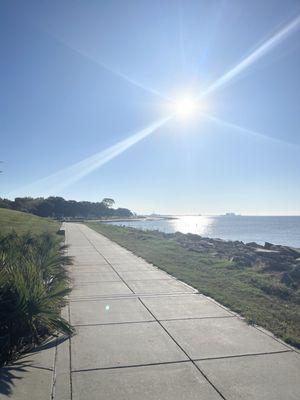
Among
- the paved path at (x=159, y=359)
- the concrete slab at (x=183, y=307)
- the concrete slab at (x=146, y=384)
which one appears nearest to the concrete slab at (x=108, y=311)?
the paved path at (x=159, y=359)

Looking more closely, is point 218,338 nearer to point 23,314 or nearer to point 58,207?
point 23,314

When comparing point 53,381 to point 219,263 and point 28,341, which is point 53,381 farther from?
point 219,263

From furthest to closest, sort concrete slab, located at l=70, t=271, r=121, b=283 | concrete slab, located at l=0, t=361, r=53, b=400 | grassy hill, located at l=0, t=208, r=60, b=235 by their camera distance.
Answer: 1. grassy hill, located at l=0, t=208, r=60, b=235
2. concrete slab, located at l=70, t=271, r=121, b=283
3. concrete slab, located at l=0, t=361, r=53, b=400

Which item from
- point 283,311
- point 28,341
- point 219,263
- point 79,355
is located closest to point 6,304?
point 28,341

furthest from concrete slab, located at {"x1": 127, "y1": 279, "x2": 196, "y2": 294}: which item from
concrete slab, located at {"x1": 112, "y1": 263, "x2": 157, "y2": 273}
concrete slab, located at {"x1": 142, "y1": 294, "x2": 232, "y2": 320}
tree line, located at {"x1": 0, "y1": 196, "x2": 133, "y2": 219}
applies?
tree line, located at {"x1": 0, "y1": 196, "x2": 133, "y2": 219}

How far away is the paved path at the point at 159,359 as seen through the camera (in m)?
4.21

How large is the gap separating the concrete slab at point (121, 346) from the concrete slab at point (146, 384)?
0.25 m

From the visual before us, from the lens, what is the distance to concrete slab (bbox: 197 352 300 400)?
418 cm

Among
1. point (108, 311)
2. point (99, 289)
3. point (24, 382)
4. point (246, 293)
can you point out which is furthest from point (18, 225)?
point (24, 382)

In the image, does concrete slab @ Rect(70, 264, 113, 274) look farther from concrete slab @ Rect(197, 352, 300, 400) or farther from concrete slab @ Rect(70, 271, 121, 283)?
concrete slab @ Rect(197, 352, 300, 400)

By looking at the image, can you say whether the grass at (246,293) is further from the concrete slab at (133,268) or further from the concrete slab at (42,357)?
the concrete slab at (42,357)

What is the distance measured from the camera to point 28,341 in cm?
557

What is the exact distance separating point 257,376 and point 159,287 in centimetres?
564

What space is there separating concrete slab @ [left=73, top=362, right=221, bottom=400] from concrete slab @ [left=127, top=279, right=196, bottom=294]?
4.76 meters
